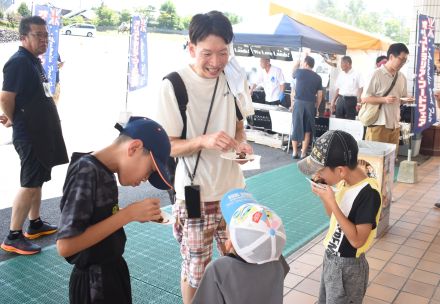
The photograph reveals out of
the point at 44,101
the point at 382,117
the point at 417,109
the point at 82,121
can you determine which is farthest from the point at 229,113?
the point at 82,121

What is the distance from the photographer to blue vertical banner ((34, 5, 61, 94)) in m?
7.18

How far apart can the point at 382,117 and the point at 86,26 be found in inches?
292

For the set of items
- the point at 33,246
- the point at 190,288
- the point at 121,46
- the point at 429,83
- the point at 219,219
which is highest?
the point at 121,46

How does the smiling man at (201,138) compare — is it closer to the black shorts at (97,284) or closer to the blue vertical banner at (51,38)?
the black shorts at (97,284)

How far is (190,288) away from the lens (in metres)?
2.12

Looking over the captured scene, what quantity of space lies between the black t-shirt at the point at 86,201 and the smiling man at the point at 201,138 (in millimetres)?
546

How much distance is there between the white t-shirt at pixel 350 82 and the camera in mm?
9914

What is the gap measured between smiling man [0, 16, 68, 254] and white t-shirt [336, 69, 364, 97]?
7623mm

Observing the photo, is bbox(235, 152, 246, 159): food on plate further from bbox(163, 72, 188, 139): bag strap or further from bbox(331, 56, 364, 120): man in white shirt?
bbox(331, 56, 364, 120): man in white shirt

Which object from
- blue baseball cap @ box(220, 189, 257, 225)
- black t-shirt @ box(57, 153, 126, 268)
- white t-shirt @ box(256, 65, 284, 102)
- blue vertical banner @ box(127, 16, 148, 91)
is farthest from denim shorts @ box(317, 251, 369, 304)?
white t-shirt @ box(256, 65, 284, 102)

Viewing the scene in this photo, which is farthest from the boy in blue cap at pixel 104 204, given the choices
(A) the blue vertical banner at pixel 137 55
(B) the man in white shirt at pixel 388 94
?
(A) the blue vertical banner at pixel 137 55

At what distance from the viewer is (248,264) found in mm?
1564

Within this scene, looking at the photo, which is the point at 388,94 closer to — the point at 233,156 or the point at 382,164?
the point at 382,164

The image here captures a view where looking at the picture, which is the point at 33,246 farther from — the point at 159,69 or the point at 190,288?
the point at 159,69
